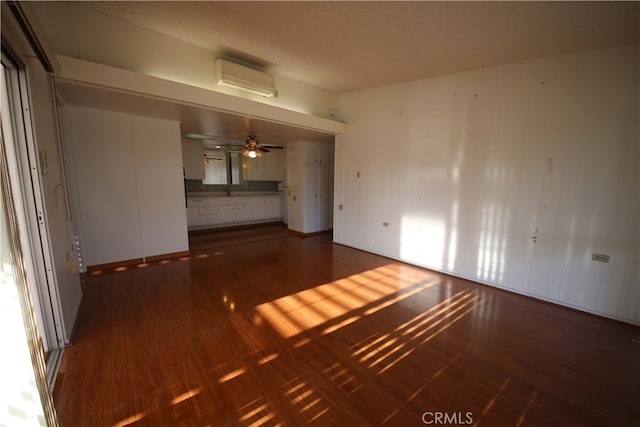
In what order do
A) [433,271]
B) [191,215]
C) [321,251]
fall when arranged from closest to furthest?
[433,271] → [321,251] → [191,215]

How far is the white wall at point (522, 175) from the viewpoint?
2609 mm

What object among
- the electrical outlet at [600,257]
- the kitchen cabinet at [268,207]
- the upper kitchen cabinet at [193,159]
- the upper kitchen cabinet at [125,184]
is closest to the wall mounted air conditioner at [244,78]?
the upper kitchen cabinet at [125,184]

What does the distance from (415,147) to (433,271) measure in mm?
2030

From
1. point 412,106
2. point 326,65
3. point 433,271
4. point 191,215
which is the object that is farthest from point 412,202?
point 191,215

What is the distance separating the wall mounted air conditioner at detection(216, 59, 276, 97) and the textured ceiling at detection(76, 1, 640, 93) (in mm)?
193

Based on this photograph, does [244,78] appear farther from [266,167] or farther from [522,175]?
[266,167]

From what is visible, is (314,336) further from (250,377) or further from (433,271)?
(433,271)

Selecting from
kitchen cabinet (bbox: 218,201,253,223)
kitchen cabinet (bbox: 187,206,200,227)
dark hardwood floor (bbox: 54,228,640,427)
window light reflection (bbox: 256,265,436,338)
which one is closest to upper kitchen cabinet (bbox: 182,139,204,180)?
kitchen cabinet (bbox: 187,206,200,227)

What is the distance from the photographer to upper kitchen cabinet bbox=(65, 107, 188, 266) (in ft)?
11.4

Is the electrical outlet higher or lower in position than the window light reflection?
higher

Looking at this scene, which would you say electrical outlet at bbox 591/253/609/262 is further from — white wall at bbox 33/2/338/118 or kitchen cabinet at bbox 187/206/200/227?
kitchen cabinet at bbox 187/206/200/227

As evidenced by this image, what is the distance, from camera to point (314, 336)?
232cm

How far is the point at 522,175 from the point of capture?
3156 millimetres

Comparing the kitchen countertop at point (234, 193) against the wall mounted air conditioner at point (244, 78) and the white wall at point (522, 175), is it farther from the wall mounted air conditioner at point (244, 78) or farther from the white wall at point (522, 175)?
the white wall at point (522, 175)
